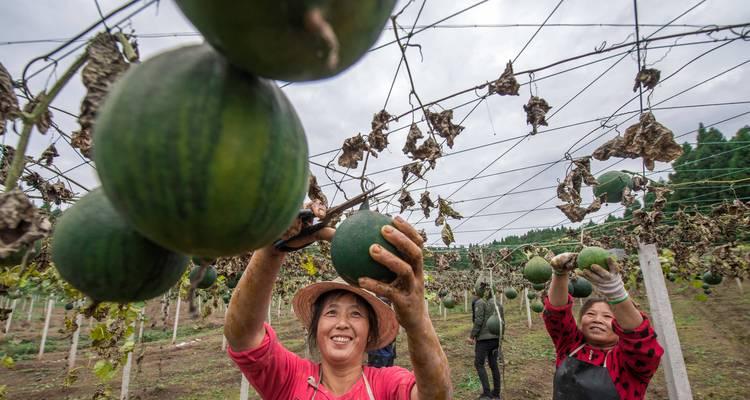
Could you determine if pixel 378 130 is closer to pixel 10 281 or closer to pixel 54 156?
pixel 54 156

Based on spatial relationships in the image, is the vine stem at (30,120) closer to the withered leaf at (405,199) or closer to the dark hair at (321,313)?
the dark hair at (321,313)

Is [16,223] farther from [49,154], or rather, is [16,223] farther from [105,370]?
[105,370]

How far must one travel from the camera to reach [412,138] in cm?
401

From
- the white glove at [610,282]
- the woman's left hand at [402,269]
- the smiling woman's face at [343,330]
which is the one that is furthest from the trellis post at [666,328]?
the woman's left hand at [402,269]

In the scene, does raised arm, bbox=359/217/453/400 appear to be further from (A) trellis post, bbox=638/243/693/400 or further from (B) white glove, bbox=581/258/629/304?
(A) trellis post, bbox=638/243/693/400

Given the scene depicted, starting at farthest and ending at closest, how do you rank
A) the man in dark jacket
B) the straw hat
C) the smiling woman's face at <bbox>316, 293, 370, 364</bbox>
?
the man in dark jacket < the straw hat < the smiling woman's face at <bbox>316, 293, 370, 364</bbox>

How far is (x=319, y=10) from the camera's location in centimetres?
63

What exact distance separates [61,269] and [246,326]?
164 cm

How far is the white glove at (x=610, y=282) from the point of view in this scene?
→ 3849 mm

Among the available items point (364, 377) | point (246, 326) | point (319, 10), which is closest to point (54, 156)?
point (246, 326)

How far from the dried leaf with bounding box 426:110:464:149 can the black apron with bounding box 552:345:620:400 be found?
2.79 metres

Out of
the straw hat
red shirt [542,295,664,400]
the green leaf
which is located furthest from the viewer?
the green leaf

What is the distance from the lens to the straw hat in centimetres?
329

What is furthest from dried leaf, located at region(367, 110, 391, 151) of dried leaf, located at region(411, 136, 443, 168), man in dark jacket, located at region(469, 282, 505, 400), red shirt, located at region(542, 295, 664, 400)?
man in dark jacket, located at region(469, 282, 505, 400)
